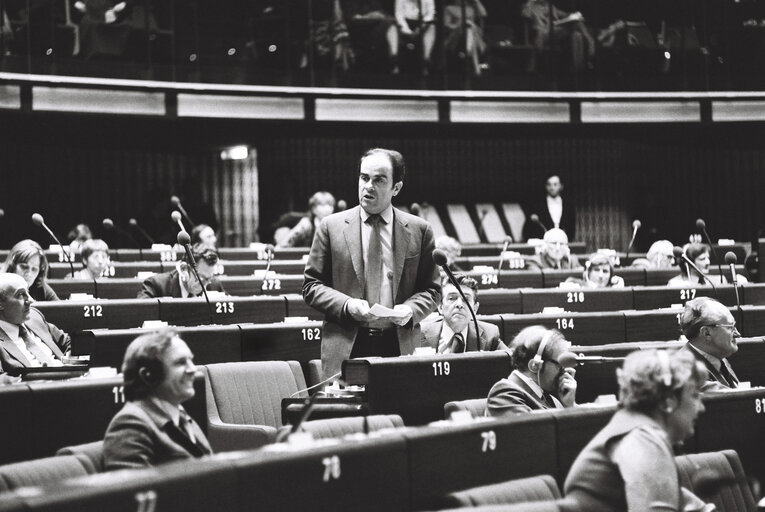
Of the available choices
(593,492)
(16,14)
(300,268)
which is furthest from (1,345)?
(16,14)

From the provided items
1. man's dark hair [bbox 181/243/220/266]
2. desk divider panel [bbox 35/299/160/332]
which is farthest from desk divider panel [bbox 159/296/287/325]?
man's dark hair [bbox 181/243/220/266]

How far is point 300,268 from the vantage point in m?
9.16

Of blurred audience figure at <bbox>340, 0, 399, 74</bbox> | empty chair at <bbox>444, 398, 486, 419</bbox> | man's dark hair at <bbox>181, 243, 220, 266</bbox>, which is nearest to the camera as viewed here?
empty chair at <bbox>444, 398, 486, 419</bbox>

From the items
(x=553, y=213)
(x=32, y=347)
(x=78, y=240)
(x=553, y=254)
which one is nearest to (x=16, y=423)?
(x=32, y=347)

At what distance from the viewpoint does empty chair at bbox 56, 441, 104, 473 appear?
2740 millimetres

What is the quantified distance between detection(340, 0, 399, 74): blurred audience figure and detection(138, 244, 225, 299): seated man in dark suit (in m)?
5.80

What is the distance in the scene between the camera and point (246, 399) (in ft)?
15.8

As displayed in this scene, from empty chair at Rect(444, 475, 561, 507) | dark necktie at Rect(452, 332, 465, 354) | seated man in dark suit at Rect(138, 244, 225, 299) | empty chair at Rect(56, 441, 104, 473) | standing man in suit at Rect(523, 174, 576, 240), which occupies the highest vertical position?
standing man in suit at Rect(523, 174, 576, 240)

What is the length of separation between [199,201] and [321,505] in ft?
38.8

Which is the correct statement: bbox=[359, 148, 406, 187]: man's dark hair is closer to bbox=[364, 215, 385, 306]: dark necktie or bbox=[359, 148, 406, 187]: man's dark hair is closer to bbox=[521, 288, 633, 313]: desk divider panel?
bbox=[364, 215, 385, 306]: dark necktie

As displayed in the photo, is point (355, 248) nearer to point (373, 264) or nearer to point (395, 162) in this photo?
point (373, 264)

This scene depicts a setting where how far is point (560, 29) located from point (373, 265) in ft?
31.5

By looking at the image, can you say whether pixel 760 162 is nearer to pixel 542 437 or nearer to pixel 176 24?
pixel 176 24

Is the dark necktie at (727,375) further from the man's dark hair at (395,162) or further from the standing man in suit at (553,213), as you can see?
the standing man in suit at (553,213)
